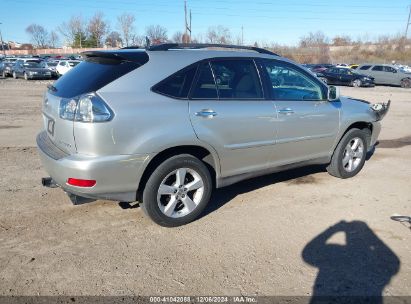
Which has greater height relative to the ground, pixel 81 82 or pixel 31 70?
pixel 81 82

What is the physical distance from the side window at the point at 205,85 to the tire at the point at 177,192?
64 cm

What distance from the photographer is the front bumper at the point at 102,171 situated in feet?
10.3

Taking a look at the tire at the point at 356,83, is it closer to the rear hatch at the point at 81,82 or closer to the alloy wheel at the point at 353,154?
the alloy wheel at the point at 353,154

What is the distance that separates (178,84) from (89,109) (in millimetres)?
919

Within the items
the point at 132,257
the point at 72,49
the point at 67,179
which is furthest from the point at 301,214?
the point at 72,49

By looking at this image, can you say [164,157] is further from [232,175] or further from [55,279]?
[55,279]

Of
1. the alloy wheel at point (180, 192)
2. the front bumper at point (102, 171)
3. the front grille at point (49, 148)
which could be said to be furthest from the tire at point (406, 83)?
the front grille at point (49, 148)

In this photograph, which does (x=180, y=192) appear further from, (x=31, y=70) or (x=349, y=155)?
(x=31, y=70)

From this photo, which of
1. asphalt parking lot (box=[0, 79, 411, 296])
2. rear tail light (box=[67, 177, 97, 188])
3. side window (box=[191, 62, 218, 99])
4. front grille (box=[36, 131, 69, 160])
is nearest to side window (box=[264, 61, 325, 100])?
side window (box=[191, 62, 218, 99])

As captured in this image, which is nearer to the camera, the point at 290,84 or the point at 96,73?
the point at 96,73

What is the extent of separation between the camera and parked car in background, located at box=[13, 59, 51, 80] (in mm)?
27703

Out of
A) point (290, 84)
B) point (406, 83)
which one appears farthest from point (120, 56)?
point (406, 83)

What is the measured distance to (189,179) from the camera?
3.82 metres

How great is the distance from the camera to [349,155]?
5.39 m
